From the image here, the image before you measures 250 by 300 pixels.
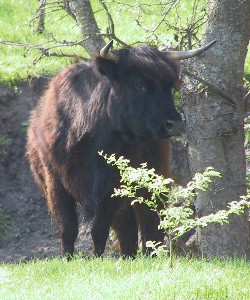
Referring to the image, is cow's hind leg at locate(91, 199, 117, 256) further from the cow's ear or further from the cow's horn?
the cow's horn

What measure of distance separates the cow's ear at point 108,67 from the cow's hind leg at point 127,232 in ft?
5.94

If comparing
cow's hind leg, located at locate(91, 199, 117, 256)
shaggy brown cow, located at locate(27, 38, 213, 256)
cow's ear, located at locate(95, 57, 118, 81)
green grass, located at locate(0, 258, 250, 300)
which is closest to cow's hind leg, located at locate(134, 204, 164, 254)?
shaggy brown cow, located at locate(27, 38, 213, 256)

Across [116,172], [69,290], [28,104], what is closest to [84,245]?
[28,104]

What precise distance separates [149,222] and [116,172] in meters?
0.72

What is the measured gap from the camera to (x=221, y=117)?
8242 millimetres

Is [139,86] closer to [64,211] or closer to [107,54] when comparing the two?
[107,54]

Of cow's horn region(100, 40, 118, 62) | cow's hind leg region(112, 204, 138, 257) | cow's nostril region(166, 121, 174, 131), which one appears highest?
cow's horn region(100, 40, 118, 62)

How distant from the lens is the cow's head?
834cm

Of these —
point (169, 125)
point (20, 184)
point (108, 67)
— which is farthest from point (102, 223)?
point (20, 184)

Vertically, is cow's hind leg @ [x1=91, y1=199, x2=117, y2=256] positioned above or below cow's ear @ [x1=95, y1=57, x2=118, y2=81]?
below

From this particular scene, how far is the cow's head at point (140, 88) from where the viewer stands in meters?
8.34

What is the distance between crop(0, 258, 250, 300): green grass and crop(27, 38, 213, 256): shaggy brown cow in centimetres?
189

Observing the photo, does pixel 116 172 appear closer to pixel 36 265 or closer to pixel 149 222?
pixel 149 222

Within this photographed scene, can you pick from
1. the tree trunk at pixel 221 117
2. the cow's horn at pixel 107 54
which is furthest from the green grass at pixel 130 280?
the cow's horn at pixel 107 54
